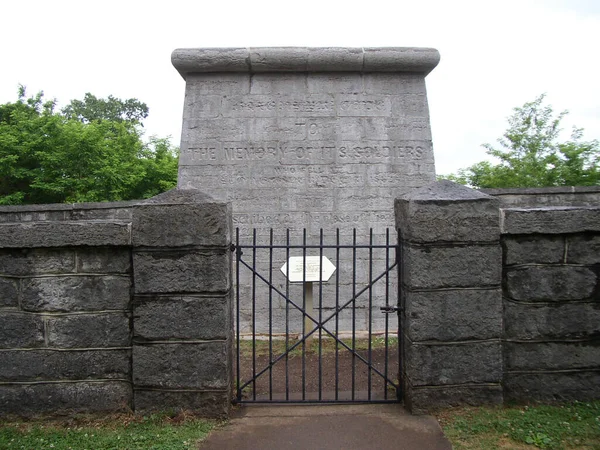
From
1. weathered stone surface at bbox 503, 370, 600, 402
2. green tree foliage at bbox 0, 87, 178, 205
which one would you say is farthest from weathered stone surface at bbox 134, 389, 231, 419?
green tree foliage at bbox 0, 87, 178, 205

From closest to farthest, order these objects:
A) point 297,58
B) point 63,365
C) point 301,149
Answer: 1. point 63,365
2. point 297,58
3. point 301,149

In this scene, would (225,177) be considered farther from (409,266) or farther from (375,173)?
(409,266)

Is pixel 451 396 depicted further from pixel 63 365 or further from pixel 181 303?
pixel 63 365

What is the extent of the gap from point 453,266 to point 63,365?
2.89 m

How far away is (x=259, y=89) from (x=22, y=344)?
177 inches

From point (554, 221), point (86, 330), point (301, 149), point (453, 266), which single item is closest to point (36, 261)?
point (86, 330)

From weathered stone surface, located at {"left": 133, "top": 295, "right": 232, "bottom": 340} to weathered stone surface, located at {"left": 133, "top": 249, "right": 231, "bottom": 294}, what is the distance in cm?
8

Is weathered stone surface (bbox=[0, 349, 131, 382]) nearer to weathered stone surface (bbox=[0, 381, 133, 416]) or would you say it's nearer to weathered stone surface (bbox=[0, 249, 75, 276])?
weathered stone surface (bbox=[0, 381, 133, 416])

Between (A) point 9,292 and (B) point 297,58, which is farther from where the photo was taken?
(B) point 297,58

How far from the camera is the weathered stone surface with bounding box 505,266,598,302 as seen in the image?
3.62 meters

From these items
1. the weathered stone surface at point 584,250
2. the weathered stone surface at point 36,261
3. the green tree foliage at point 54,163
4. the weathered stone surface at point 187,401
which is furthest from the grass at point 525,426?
the green tree foliage at point 54,163

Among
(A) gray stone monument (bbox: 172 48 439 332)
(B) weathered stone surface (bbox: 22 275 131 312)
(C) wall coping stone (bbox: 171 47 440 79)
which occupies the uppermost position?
(C) wall coping stone (bbox: 171 47 440 79)

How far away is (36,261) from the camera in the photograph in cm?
354

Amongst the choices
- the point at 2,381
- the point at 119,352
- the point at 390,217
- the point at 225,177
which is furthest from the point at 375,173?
the point at 2,381
